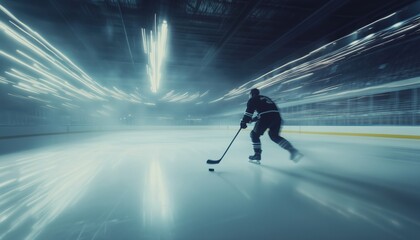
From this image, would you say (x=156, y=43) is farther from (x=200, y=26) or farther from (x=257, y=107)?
(x=257, y=107)

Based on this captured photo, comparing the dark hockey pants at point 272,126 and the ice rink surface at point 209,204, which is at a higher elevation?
the dark hockey pants at point 272,126

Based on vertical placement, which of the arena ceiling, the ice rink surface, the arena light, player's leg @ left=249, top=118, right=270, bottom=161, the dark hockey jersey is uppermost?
the arena ceiling

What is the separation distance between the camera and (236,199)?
212 cm

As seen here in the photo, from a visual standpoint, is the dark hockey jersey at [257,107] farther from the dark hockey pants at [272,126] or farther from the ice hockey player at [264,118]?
the dark hockey pants at [272,126]

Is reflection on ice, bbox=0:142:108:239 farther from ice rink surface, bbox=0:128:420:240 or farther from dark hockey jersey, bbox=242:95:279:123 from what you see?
dark hockey jersey, bbox=242:95:279:123

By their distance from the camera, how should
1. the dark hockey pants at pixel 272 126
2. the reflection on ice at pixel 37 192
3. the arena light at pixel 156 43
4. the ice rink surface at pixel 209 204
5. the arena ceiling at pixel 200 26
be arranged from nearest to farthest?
1. the ice rink surface at pixel 209 204
2. the reflection on ice at pixel 37 192
3. the dark hockey pants at pixel 272 126
4. the arena ceiling at pixel 200 26
5. the arena light at pixel 156 43

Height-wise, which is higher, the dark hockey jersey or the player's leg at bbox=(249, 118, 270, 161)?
the dark hockey jersey

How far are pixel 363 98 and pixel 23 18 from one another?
14.8 meters

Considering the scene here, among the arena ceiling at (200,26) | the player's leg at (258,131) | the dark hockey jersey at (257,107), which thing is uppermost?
the arena ceiling at (200,26)

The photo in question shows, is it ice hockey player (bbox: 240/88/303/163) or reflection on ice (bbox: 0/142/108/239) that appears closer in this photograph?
reflection on ice (bbox: 0/142/108/239)

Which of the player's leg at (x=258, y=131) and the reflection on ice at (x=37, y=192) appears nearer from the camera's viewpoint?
the reflection on ice at (x=37, y=192)

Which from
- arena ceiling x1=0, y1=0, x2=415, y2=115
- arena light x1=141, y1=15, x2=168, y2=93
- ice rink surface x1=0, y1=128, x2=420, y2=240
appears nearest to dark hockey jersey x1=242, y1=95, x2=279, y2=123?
ice rink surface x1=0, y1=128, x2=420, y2=240

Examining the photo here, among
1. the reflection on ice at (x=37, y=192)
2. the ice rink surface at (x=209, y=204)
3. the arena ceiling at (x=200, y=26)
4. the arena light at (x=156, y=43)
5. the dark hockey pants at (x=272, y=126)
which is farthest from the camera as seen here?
the arena light at (x=156, y=43)

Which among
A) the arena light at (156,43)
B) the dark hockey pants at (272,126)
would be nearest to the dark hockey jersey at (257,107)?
the dark hockey pants at (272,126)
